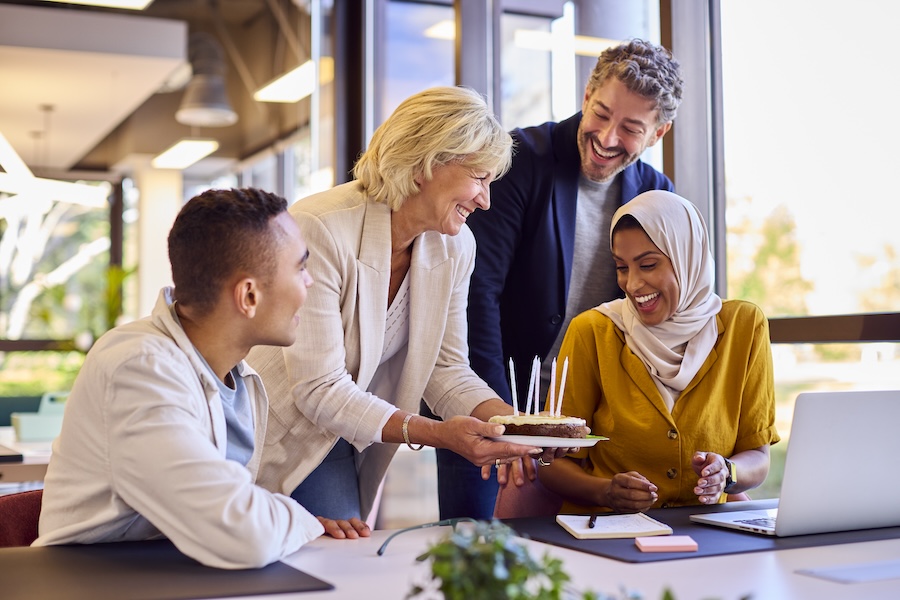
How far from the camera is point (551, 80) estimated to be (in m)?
3.86

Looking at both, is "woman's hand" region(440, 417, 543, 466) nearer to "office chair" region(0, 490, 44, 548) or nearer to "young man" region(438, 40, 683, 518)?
"young man" region(438, 40, 683, 518)

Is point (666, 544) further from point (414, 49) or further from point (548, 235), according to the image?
point (414, 49)

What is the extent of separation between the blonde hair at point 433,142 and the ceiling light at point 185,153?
267 inches

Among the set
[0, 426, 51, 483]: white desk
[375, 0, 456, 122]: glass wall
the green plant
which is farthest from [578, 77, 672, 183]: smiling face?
[375, 0, 456, 122]: glass wall

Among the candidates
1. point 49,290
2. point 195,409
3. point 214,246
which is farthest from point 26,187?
point 195,409

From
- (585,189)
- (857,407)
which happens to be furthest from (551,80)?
(857,407)

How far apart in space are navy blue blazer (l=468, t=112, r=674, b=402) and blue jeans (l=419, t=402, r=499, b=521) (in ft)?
0.81

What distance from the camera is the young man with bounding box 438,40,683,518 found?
2609 millimetres

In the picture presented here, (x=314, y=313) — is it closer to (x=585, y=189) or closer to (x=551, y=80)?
(x=585, y=189)

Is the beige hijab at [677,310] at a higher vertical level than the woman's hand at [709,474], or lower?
higher

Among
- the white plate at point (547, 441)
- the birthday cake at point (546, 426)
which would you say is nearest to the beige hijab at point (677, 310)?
the birthday cake at point (546, 426)

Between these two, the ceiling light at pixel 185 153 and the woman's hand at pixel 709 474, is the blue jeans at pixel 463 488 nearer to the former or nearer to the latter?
the woman's hand at pixel 709 474

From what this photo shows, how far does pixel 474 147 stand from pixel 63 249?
23.8ft

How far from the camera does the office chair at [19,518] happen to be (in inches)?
71.5
